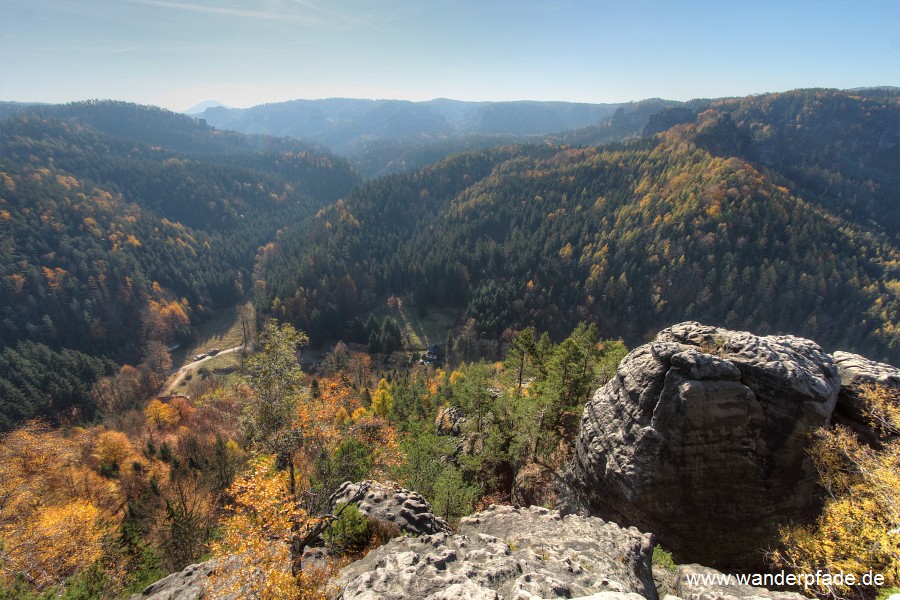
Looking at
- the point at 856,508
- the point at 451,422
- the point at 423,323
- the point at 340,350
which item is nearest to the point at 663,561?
the point at 856,508

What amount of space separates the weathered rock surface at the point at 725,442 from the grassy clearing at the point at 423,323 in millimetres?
115276

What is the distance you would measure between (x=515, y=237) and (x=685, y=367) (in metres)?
166

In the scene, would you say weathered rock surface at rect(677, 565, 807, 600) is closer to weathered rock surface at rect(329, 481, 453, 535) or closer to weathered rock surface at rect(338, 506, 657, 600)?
weathered rock surface at rect(338, 506, 657, 600)

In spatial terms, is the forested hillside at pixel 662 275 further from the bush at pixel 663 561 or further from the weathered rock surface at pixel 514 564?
the bush at pixel 663 561

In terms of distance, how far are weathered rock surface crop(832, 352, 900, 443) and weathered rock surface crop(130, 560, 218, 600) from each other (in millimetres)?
34769

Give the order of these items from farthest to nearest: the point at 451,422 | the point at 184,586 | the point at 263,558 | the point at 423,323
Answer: the point at 423,323 → the point at 451,422 → the point at 184,586 → the point at 263,558

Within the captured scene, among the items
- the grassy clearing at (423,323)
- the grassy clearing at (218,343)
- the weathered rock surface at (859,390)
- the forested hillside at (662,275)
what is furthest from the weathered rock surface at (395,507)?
the grassy clearing at (218,343)

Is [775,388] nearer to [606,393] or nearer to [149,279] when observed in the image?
[606,393]

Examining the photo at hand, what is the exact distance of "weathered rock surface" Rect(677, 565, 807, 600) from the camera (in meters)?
15.4

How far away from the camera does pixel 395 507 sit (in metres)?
23.5

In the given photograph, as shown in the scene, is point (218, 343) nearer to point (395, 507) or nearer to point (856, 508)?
point (395, 507)

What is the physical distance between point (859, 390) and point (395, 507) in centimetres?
2810

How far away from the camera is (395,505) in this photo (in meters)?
23.7

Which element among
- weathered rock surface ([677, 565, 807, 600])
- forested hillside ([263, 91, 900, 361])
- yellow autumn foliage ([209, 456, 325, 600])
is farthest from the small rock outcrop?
forested hillside ([263, 91, 900, 361])
